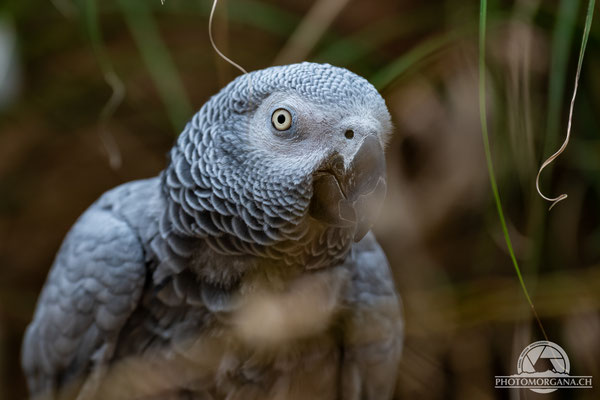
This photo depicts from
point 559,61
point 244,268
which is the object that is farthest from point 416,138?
point 244,268

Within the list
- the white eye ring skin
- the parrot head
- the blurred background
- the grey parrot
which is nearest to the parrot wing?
the grey parrot

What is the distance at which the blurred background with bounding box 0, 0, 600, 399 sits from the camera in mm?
1621

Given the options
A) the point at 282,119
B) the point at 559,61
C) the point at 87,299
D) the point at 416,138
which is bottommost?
the point at 87,299

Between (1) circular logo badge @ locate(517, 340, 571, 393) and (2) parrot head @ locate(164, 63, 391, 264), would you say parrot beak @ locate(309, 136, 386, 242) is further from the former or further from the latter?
(1) circular logo badge @ locate(517, 340, 571, 393)

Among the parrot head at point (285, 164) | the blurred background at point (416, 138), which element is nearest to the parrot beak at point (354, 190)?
the parrot head at point (285, 164)

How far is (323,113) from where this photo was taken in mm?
1064

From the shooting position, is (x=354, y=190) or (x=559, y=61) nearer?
(x=354, y=190)

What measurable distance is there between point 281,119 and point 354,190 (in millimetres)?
205

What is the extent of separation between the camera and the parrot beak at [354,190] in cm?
104

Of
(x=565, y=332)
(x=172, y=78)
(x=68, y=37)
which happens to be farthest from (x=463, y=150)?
(x=68, y=37)

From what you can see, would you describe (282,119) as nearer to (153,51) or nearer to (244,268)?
(244,268)

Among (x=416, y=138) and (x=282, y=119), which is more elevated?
(x=416, y=138)

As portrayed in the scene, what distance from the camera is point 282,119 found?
1.11m

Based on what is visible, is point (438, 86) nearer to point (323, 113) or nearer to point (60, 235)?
point (323, 113)
